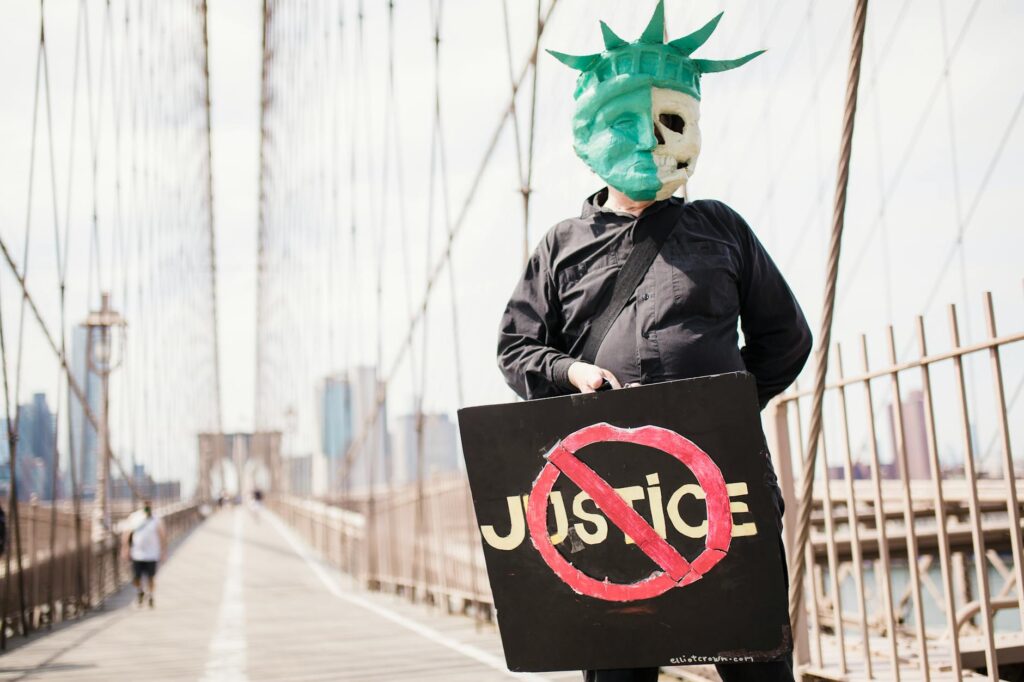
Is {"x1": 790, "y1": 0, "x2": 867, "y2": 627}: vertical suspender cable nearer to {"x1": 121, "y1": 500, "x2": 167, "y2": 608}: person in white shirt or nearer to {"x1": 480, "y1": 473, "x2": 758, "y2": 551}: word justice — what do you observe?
{"x1": 480, "y1": 473, "x2": 758, "y2": 551}: word justice

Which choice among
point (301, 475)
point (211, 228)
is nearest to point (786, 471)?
point (301, 475)

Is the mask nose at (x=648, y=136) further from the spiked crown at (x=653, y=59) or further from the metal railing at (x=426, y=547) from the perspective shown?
the metal railing at (x=426, y=547)

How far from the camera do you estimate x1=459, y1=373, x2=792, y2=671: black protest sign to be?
1.51m

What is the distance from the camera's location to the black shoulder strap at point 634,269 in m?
1.71

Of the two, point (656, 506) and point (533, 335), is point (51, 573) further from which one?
point (656, 506)

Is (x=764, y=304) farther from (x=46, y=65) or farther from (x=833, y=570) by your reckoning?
(x=46, y=65)

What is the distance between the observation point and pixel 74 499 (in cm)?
927

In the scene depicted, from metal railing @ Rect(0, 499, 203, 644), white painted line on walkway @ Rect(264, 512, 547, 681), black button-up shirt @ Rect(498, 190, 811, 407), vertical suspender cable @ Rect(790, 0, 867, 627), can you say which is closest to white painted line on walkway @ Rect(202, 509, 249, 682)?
white painted line on walkway @ Rect(264, 512, 547, 681)

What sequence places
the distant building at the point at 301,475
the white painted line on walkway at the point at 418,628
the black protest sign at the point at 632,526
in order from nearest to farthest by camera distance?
1. the black protest sign at the point at 632,526
2. the white painted line on walkway at the point at 418,628
3. the distant building at the point at 301,475

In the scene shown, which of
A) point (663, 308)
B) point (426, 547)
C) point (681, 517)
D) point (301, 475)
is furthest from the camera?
point (301, 475)

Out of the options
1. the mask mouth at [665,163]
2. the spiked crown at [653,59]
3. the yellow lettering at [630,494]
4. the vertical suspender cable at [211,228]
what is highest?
the vertical suspender cable at [211,228]

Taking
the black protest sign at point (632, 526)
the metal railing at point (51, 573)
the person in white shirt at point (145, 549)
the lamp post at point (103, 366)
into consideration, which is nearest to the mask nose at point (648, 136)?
the black protest sign at point (632, 526)

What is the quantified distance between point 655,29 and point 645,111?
149 mm

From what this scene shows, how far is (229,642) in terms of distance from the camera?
20.6ft
